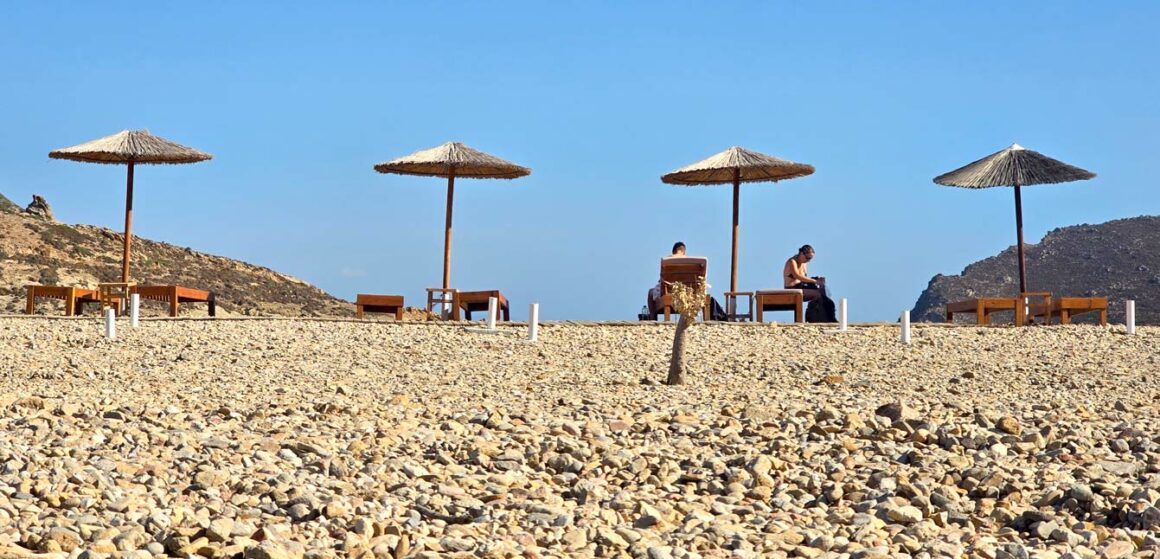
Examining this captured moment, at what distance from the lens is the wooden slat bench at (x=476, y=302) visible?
15672 mm

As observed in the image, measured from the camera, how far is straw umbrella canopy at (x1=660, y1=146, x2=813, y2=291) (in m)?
16.8

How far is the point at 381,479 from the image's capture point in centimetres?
540

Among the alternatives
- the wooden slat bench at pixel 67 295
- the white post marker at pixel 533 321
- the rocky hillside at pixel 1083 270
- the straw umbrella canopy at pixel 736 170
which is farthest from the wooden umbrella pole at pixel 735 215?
the rocky hillside at pixel 1083 270

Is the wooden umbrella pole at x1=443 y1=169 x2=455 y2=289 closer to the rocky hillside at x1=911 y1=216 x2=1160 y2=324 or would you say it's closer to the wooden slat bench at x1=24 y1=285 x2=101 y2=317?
the wooden slat bench at x1=24 y1=285 x2=101 y2=317

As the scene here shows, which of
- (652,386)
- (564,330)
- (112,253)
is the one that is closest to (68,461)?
(652,386)

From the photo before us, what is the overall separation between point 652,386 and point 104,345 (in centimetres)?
608

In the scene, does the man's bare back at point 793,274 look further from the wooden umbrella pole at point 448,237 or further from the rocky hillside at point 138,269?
the rocky hillside at point 138,269

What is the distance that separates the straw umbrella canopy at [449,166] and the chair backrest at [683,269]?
329 centimetres

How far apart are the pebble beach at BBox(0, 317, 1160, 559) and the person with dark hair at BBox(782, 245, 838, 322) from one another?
14.9 feet

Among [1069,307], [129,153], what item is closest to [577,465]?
[1069,307]

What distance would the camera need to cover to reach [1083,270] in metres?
42.5

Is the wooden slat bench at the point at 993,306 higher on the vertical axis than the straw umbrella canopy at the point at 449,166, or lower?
lower

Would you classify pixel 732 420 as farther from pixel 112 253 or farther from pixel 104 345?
pixel 112 253

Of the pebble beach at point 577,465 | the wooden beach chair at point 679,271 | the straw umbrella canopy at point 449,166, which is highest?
the straw umbrella canopy at point 449,166
